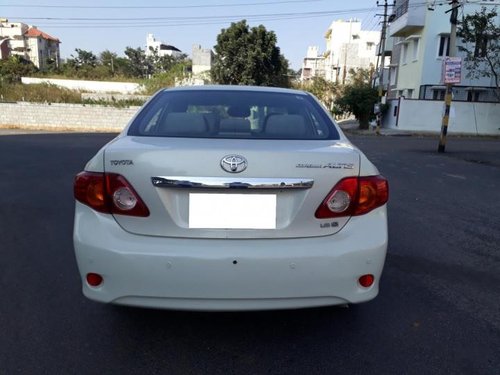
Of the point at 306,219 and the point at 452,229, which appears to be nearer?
the point at 306,219

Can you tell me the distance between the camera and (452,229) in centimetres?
514

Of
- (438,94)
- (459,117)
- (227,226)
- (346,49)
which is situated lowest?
(459,117)

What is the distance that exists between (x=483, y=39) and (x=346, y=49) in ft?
134

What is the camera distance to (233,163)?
2172mm

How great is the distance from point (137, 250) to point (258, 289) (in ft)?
2.10

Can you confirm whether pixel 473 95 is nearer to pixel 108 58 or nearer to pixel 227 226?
pixel 227 226

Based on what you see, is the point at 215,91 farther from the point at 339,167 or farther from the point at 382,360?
the point at 382,360

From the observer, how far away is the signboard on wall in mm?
13664

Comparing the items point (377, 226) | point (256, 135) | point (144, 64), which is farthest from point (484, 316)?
point (144, 64)

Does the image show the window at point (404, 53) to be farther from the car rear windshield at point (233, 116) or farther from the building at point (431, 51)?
the car rear windshield at point (233, 116)

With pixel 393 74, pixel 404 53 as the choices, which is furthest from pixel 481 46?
pixel 393 74

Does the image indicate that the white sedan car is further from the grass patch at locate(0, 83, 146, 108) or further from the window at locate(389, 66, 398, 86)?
the window at locate(389, 66, 398, 86)

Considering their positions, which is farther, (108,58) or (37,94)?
(108,58)

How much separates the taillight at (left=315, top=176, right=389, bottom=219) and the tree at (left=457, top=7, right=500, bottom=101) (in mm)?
23941
